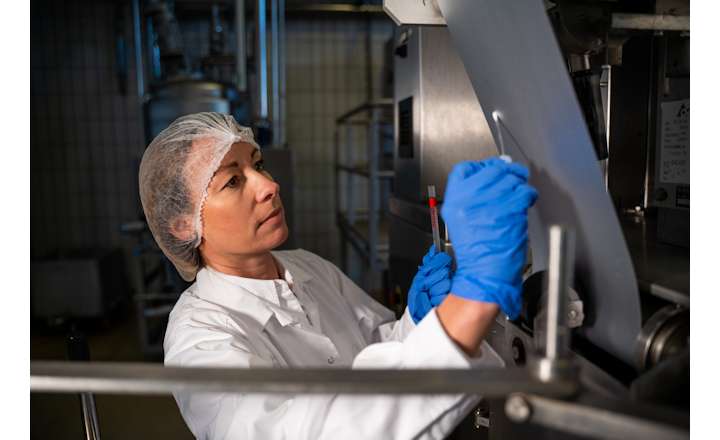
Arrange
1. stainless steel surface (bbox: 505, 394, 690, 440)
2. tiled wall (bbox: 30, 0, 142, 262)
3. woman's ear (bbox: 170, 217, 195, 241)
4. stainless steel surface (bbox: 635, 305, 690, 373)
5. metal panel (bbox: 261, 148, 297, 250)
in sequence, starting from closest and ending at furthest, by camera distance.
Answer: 1. stainless steel surface (bbox: 505, 394, 690, 440)
2. stainless steel surface (bbox: 635, 305, 690, 373)
3. woman's ear (bbox: 170, 217, 195, 241)
4. metal panel (bbox: 261, 148, 297, 250)
5. tiled wall (bbox: 30, 0, 142, 262)

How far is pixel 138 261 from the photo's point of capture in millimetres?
2770

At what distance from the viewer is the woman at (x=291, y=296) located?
63 cm

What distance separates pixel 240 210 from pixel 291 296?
0.23 meters

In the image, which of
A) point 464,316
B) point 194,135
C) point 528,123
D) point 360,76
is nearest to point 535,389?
point 464,316

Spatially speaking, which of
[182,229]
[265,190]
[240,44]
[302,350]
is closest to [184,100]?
[240,44]

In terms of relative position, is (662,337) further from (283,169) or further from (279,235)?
(283,169)

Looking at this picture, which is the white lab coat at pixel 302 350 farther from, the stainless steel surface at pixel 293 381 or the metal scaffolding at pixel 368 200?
the metal scaffolding at pixel 368 200

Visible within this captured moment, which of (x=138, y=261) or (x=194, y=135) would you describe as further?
(x=138, y=261)

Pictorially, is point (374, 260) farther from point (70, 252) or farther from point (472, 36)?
point (70, 252)

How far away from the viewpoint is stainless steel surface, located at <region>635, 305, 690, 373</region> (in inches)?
21.5

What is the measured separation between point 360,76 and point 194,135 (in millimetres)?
3087

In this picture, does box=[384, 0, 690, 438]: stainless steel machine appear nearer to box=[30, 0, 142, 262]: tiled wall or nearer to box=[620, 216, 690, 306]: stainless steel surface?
box=[620, 216, 690, 306]: stainless steel surface

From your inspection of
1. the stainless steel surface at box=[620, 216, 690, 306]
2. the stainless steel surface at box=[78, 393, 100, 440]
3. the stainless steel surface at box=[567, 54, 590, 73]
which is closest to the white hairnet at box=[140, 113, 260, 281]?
the stainless steel surface at box=[78, 393, 100, 440]

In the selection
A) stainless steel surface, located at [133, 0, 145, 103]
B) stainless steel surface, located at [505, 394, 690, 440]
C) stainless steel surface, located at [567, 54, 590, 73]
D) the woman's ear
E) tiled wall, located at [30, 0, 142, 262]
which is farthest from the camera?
tiled wall, located at [30, 0, 142, 262]
